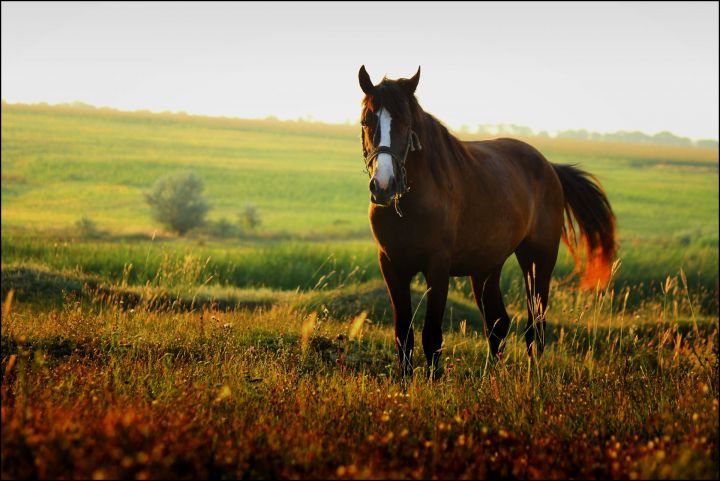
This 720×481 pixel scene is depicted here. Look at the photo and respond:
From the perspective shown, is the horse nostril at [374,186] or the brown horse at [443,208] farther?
the brown horse at [443,208]

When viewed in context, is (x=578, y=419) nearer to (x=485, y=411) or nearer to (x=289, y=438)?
(x=485, y=411)

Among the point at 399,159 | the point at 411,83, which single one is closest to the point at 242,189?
the point at 411,83

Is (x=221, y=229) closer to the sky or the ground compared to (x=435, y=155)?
closer to the ground

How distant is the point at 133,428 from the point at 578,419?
2736 millimetres

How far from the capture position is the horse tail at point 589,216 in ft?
33.9

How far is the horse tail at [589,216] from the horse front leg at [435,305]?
3.58 m

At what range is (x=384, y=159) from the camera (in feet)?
20.7

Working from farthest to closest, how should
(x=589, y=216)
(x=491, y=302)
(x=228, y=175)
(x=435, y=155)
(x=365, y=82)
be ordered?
(x=228, y=175) < (x=589, y=216) < (x=491, y=302) < (x=435, y=155) < (x=365, y=82)

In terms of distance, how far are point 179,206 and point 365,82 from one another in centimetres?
2784

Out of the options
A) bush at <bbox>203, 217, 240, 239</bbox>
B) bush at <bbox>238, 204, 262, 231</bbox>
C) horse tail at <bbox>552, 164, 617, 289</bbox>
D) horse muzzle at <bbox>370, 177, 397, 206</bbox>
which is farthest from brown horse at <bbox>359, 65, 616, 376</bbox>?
bush at <bbox>238, 204, 262, 231</bbox>

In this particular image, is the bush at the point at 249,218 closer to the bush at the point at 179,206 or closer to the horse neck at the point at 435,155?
the bush at the point at 179,206

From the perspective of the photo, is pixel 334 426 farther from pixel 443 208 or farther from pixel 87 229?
pixel 87 229

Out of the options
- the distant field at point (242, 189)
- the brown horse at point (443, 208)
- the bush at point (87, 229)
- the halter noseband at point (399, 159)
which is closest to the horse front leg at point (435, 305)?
the brown horse at point (443, 208)

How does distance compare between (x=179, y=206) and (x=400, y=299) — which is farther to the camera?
(x=179, y=206)
